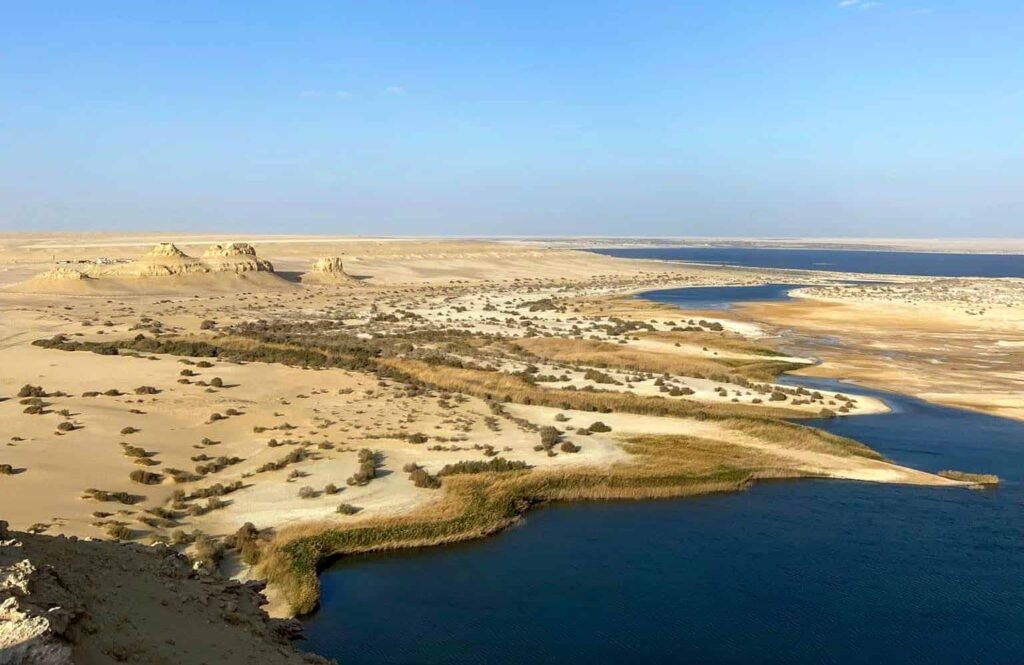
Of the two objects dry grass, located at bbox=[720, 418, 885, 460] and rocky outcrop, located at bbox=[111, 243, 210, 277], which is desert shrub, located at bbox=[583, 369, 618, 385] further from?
rocky outcrop, located at bbox=[111, 243, 210, 277]

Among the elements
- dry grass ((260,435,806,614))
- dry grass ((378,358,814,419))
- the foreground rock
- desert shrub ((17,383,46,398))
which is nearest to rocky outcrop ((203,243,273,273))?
dry grass ((378,358,814,419))

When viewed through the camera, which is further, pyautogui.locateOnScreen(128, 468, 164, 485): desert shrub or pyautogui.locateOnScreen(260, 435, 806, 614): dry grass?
pyautogui.locateOnScreen(128, 468, 164, 485): desert shrub

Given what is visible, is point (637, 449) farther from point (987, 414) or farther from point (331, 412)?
point (987, 414)

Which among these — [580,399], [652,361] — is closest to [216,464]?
[580,399]

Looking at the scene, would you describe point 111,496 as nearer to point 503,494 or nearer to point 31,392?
point 503,494

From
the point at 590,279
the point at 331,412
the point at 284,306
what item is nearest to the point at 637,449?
the point at 331,412

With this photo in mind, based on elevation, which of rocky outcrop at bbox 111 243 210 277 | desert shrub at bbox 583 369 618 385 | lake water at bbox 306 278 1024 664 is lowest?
lake water at bbox 306 278 1024 664
